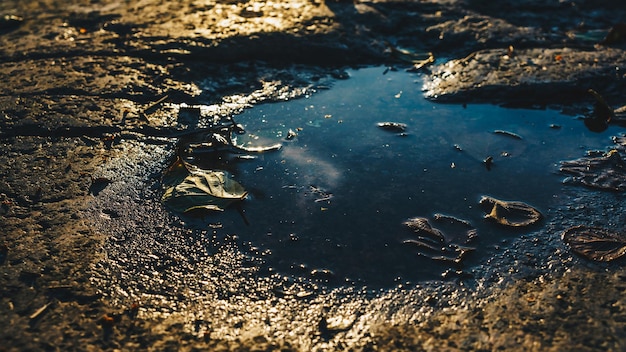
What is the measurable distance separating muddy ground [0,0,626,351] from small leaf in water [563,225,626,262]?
39 mm

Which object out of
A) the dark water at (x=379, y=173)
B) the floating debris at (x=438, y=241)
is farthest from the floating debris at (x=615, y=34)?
the floating debris at (x=438, y=241)

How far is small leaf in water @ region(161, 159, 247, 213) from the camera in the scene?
2.04 m

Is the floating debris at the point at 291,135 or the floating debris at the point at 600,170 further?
the floating debris at the point at 291,135

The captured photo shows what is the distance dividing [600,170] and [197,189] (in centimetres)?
146

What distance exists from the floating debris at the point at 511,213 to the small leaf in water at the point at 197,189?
834 mm

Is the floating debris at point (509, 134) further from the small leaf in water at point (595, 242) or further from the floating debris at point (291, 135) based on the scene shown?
the floating debris at point (291, 135)

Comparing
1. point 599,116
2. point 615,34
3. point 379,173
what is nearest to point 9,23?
point 379,173

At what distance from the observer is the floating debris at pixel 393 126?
2.53 metres

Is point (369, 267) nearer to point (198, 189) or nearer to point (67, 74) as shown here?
point (198, 189)

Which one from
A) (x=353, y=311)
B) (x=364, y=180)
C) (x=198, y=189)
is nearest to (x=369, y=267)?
(x=353, y=311)

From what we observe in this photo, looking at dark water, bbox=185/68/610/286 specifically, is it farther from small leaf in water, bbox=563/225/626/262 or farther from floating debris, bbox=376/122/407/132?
small leaf in water, bbox=563/225/626/262

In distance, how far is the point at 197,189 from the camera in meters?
2.08

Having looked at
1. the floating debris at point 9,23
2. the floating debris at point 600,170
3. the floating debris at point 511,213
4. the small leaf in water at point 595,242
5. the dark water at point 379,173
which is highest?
the floating debris at point 9,23

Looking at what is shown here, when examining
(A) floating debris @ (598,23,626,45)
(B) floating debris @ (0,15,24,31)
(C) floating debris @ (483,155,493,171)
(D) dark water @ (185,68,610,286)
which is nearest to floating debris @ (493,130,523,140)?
(D) dark water @ (185,68,610,286)
